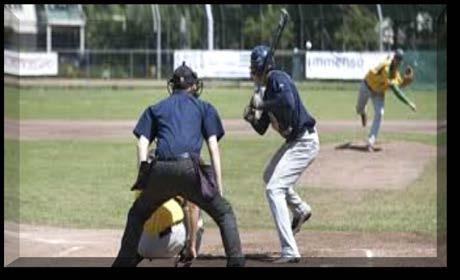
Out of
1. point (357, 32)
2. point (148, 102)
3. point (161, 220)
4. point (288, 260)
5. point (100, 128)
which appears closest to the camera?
point (161, 220)

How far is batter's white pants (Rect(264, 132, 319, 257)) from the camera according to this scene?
27.4 feet

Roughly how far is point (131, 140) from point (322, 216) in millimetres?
10680

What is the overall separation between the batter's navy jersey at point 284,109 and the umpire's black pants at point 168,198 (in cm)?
119

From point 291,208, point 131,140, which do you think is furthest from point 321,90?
point 291,208

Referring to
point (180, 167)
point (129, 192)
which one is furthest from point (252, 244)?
point (129, 192)

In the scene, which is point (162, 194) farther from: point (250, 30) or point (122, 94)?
point (250, 30)

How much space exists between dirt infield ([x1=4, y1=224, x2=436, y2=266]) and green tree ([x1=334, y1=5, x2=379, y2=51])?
48.2 meters

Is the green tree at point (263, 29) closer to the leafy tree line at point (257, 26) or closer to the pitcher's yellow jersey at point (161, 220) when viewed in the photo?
the leafy tree line at point (257, 26)

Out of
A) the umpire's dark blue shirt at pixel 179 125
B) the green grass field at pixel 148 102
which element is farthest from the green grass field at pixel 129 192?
the green grass field at pixel 148 102

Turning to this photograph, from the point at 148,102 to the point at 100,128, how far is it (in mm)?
10505

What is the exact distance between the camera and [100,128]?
25250 mm

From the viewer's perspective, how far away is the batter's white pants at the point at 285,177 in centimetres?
835

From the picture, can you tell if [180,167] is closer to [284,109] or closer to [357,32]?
[284,109]

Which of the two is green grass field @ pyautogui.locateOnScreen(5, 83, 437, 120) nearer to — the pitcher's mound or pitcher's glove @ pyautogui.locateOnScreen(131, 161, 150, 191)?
the pitcher's mound
